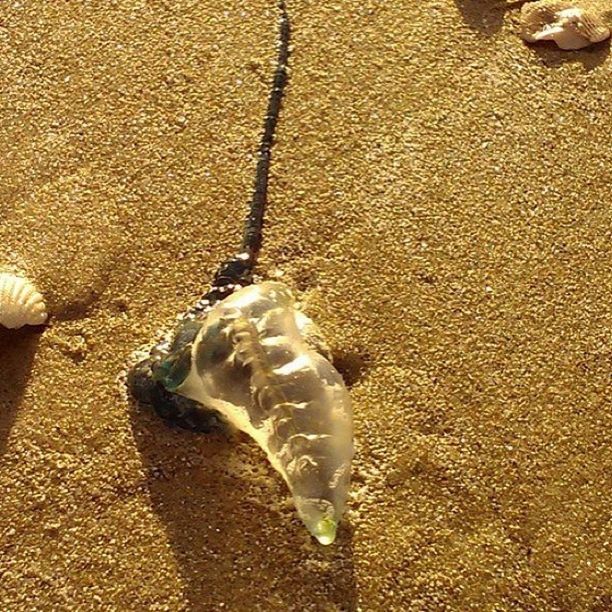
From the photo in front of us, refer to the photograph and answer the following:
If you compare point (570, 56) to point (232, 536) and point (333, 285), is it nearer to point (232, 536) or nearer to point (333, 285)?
point (333, 285)

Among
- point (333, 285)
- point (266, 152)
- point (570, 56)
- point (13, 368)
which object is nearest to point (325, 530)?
point (333, 285)

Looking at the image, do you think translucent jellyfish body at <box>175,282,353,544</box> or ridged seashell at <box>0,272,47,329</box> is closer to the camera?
translucent jellyfish body at <box>175,282,353,544</box>

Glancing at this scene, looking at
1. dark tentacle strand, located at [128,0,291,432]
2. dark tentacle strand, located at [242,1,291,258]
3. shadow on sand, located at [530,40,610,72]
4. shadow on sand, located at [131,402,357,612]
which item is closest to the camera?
shadow on sand, located at [131,402,357,612]

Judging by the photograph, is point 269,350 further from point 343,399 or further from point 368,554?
point 368,554

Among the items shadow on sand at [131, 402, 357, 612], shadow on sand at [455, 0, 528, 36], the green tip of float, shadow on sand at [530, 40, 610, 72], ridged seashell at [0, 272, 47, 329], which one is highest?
shadow on sand at [455, 0, 528, 36]

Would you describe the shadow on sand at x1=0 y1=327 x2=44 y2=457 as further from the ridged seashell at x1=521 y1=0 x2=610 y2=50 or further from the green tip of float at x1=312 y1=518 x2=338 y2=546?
the ridged seashell at x1=521 y1=0 x2=610 y2=50

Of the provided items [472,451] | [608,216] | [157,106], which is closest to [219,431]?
[472,451]

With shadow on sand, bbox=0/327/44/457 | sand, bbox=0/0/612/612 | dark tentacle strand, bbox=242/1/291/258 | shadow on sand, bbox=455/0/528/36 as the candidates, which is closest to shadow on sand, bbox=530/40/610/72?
sand, bbox=0/0/612/612
